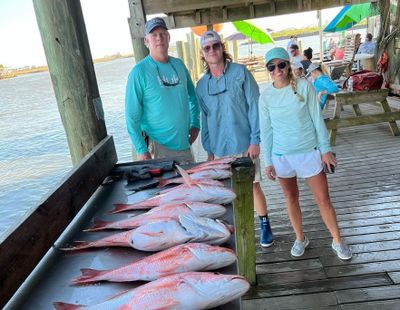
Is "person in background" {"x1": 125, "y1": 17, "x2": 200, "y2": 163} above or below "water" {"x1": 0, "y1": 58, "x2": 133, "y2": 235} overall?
above

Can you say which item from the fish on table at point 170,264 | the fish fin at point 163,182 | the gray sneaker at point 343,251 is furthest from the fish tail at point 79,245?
the gray sneaker at point 343,251

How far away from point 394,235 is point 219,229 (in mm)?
2711

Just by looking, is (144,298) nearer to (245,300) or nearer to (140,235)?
(140,235)

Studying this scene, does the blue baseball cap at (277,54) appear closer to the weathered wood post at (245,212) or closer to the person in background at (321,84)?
the weathered wood post at (245,212)

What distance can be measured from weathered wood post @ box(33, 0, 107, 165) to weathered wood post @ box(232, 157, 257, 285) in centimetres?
115

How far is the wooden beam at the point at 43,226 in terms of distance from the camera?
132cm

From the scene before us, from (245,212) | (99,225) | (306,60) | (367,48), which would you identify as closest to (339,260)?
(245,212)

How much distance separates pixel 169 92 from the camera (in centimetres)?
304

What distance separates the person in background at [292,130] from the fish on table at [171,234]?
57.6 inches

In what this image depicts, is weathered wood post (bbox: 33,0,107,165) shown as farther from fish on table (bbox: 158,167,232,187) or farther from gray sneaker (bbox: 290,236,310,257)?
gray sneaker (bbox: 290,236,310,257)

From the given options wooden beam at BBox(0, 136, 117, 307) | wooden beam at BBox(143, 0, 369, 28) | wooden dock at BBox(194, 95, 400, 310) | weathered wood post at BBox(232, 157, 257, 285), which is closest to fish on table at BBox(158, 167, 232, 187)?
weathered wood post at BBox(232, 157, 257, 285)

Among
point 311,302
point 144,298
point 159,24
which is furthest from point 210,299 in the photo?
point 159,24

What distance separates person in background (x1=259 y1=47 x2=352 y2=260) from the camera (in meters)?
2.78

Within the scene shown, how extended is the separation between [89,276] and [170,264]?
32 cm
